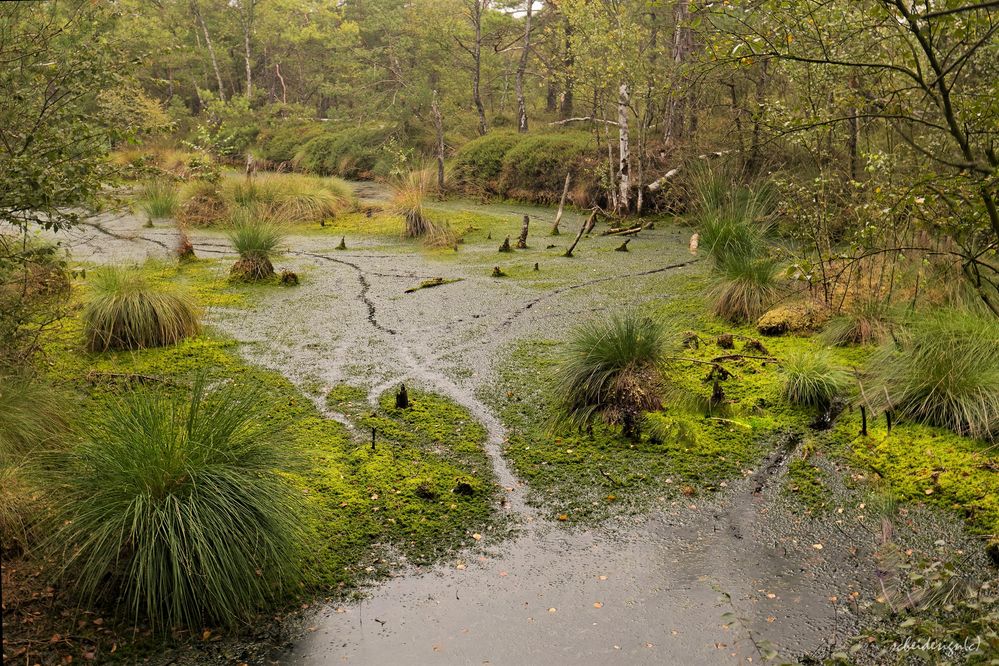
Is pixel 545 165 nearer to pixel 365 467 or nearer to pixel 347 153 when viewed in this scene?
pixel 347 153

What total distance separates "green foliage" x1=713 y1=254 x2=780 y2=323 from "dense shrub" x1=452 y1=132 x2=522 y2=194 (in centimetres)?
984

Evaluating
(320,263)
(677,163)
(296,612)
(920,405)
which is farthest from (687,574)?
(677,163)

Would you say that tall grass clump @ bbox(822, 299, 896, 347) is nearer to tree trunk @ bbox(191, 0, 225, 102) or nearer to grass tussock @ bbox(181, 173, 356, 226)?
grass tussock @ bbox(181, 173, 356, 226)

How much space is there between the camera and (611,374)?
5258mm

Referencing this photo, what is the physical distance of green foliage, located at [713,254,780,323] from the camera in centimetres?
691

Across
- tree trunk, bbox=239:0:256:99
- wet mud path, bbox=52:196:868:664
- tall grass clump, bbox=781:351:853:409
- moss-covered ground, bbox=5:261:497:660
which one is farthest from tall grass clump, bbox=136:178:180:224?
tree trunk, bbox=239:0:256:99

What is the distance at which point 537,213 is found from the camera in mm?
14586

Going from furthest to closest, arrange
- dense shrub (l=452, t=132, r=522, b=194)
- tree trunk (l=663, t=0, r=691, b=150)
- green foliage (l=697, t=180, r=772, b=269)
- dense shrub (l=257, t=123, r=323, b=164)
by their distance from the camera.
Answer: dense shrub (l=257, t=123, r=323, b=164) < dense shrub (l=452, t=132, r=522, b=194) < tree trunk (l=663, t=0, r=691, b=150) < green foliage (l=697, t=180, r=772, b=269)

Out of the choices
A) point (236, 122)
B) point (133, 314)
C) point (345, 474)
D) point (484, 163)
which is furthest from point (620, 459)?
point (236, 122)

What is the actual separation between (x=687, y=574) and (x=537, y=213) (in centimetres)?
1149

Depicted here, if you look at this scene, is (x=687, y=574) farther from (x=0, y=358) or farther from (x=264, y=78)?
(x=264, y=78)

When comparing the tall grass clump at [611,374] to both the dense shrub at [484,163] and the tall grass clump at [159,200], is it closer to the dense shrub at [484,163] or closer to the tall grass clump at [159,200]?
the tall grass clump at [159,200]

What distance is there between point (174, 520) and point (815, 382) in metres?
3.84

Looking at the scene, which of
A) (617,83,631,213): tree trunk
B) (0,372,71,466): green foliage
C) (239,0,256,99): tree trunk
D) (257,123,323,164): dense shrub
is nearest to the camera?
(0,372,71,466): green foliage
